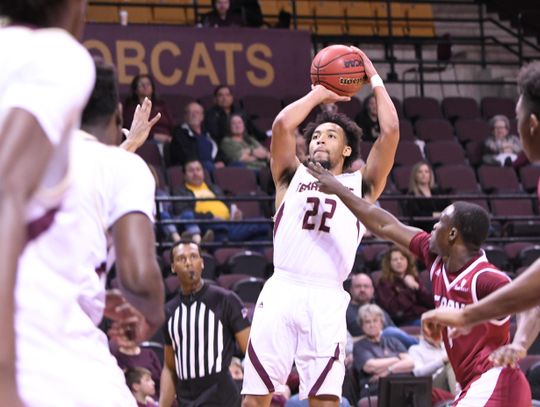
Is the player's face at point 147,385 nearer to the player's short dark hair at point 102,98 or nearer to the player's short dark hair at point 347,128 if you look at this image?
the player's short dark hair at point 347,128

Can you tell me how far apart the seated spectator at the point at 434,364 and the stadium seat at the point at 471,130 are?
229 inches

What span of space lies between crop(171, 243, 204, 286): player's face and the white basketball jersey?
46.2 inches

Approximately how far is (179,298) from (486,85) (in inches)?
419

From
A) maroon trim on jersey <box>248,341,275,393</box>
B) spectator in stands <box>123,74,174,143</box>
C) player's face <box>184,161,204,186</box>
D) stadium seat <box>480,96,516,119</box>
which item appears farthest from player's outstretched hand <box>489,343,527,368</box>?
stadium seat <box>480,96,516,119</box>

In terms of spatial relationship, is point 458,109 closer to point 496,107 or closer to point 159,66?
point 496,107

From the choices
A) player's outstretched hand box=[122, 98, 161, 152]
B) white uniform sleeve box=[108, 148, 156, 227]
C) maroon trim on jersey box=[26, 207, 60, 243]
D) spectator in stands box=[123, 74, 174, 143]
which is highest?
spectator in stands box=[123, 74, 174, 143]

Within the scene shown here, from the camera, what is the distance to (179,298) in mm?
7918

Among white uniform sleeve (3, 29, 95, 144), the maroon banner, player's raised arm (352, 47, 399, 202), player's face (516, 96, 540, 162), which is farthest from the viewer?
the maroon banner

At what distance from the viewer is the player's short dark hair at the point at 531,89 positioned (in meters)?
3.45

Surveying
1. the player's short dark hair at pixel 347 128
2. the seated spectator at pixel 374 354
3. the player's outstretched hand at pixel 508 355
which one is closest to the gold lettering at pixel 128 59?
the seated spectator at pixel 374 354

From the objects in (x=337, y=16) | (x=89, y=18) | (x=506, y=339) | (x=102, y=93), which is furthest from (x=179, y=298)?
(x=337, y=16)

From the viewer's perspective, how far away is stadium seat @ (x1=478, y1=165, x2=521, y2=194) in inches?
515

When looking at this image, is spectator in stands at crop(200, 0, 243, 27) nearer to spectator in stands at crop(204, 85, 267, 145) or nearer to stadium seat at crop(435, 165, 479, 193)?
spectator in stands at crop(204, 85, 267, 145)

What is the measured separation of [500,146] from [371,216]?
8.72 m
